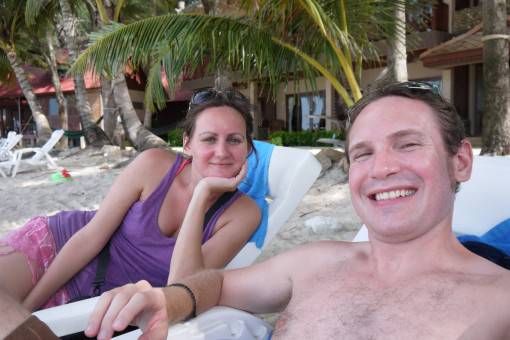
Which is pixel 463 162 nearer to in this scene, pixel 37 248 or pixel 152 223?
pixel 152 223

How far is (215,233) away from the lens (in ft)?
6.61

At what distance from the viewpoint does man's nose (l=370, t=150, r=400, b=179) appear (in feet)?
4.32

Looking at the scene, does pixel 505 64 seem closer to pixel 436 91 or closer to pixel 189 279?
pixel 436 91

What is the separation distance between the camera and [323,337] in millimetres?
1322

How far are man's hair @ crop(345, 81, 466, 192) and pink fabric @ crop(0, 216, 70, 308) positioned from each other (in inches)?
64.8

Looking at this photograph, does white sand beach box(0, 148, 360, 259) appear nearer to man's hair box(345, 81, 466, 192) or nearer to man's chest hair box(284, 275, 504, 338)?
man's chest hair box(284, 275, 504, 338)

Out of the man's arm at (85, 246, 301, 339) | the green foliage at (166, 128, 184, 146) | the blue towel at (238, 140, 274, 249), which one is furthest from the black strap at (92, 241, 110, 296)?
the green foliage at (166, 128, 184, 146)

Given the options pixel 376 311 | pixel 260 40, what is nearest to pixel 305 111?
pixel 260 40

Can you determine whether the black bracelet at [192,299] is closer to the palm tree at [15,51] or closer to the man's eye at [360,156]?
the man's eye at [360,156]

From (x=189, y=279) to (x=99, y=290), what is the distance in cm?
76

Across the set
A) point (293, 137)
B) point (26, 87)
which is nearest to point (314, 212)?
point (293, 137)

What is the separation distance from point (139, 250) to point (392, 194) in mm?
1275

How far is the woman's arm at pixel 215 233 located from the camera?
5.77ft

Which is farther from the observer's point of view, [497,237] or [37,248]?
[37,248]
